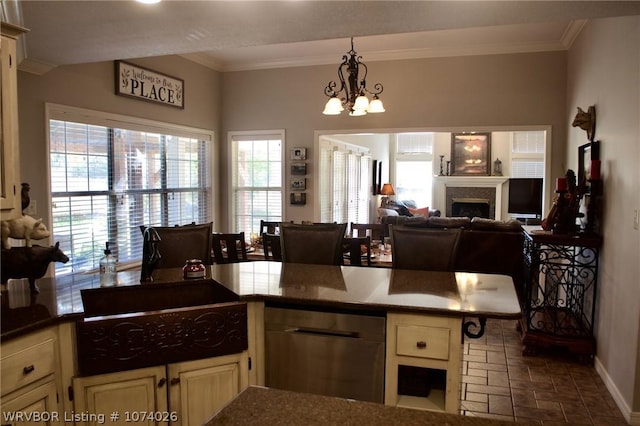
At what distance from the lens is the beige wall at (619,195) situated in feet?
9.12

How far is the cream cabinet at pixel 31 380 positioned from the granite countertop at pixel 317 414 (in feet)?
3.56

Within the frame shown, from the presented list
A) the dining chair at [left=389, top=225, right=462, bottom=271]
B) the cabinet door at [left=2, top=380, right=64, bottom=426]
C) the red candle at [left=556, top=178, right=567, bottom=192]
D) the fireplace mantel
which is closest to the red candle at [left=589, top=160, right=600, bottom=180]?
the red candle at [left=556, top=178, right=567, bottom=192]

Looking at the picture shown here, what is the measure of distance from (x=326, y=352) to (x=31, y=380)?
3.98 feet

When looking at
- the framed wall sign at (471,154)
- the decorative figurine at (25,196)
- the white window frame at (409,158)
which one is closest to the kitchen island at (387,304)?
the decorative figurine at (25,196)

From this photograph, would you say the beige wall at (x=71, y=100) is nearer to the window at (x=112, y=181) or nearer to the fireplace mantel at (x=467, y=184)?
the window at (x=112, y=181)

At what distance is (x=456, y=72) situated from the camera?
5.29m

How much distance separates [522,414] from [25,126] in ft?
13.8

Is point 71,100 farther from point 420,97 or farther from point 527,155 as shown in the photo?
point 527,155

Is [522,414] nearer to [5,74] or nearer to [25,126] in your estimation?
[5,74]

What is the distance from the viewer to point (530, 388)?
325 centimetres

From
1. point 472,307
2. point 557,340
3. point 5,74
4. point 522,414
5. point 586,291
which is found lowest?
point 522,414

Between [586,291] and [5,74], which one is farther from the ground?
[5,74]

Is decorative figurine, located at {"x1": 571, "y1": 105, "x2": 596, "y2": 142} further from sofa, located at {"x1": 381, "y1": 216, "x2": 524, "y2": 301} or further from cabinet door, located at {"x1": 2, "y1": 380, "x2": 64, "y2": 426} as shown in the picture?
cabinet door, located at {"x1": 2, "y1": 380, "x2": 64, "y2": 426}

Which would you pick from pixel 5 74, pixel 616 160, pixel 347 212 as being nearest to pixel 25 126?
pixel 5 74
